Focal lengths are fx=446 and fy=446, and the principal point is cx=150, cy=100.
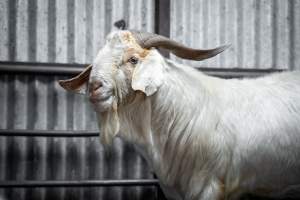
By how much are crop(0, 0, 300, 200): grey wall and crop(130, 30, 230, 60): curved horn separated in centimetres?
148

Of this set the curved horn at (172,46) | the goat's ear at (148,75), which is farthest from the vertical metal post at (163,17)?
the goat's ear at (148,75)

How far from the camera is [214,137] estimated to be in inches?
141

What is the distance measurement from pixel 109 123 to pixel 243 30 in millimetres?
2567

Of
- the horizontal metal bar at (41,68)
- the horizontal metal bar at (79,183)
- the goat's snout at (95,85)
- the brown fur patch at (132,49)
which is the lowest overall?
the horizontal metal bar at (79,183)

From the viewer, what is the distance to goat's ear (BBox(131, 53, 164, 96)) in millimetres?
3406

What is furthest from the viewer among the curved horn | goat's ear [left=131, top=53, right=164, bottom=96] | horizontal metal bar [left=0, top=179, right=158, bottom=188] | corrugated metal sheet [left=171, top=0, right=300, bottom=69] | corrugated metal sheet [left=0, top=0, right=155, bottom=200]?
corrugated metal sheet [left=171, top=0, right=300, bottom=69]

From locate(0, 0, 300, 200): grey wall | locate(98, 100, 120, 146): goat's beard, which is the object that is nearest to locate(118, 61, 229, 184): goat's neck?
locate(98, 100, 120, 146): goat's beard

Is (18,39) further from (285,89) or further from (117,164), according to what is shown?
(285,89)

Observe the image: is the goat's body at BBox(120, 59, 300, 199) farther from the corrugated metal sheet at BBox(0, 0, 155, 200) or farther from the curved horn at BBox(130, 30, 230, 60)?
the corrugated metal sheet at BBox(0, 0, 155, 200)

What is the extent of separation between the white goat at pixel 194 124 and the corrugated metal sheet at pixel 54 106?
1.37m

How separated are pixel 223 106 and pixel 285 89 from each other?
61cm

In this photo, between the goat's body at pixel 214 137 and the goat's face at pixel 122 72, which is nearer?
the goat's face at pixel 122 72

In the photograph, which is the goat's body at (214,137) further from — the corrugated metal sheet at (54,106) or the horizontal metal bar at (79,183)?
the corrugated metal sheet at (54,106)

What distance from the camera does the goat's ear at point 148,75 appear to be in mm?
3406
